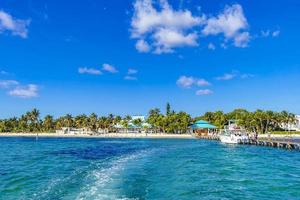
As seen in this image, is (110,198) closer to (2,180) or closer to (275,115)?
(2,180)

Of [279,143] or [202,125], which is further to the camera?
[202,125]

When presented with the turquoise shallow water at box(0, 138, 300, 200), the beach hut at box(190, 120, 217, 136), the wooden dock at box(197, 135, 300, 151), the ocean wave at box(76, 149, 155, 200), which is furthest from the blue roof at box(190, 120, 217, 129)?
the ocean wave at box(76, 149, 155, 200)

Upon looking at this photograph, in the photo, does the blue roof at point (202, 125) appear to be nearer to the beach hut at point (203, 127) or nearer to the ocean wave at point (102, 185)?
the beach hut at point (203, 127)

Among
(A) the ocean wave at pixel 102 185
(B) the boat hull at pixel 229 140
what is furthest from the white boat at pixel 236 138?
(A) the ocean wave at pixel 102 185

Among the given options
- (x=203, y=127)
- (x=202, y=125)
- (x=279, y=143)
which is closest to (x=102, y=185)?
(x=279, y=143)

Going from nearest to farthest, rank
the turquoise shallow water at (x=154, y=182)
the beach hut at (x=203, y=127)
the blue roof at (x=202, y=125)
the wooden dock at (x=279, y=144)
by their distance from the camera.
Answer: the turquoise shallow water at (x=154, y=182) → the wooden dock at (x=279, y=144) → the beach hut at (x=203, y=127) → the blue roof at (x=202, y=125)

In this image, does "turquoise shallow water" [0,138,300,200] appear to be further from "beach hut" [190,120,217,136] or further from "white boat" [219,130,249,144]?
"beach hut" [190,120,217,136]

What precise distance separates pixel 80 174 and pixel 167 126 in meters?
144

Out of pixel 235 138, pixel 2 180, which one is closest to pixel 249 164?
pixel 2 180

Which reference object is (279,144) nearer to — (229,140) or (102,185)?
(229,140)

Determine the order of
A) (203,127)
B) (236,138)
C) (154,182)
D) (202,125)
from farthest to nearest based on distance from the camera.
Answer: (202,125), (203,127), (236,138), (154,182)

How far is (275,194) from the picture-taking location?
32.3m


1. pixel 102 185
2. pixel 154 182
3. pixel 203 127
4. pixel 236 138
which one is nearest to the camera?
pixel 102 185

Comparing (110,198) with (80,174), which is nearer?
(110,198)
